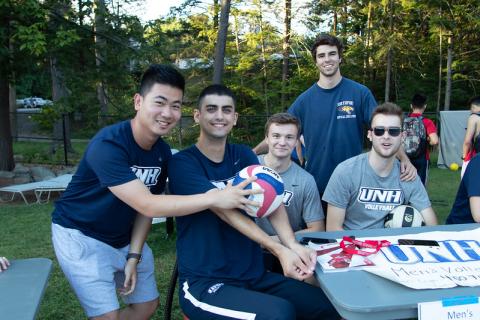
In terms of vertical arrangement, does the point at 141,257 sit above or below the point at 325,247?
below

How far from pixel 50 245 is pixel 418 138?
5.28 meters

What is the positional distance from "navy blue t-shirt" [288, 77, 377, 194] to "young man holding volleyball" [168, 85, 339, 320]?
1275mm

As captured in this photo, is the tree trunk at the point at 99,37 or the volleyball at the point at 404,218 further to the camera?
the tree trunk at the point at 99,37

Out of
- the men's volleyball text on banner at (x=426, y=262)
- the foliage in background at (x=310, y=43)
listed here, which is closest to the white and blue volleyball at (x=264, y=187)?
the men's volleyball text on banner at (x=426, y=262)

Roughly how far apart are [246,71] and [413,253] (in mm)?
18999

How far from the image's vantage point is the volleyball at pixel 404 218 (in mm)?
2994

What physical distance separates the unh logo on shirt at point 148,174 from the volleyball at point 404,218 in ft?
5.20

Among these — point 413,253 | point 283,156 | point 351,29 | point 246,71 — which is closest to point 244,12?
point 246,71

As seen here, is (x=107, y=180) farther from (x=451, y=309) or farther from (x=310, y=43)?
(x=310, y=43)

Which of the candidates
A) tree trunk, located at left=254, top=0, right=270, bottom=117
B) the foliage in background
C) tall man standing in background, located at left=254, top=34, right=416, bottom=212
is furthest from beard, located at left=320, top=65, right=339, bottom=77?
tree trunk, located at left=254, top=0, right=270, bottom=117

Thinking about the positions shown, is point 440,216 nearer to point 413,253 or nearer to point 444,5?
point 413,253

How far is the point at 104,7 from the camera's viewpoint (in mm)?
9602

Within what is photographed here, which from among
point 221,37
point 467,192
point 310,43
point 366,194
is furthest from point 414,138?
point 310,43

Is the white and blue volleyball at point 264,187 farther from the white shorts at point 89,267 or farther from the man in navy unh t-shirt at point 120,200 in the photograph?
the white shorts at point 89,267
